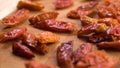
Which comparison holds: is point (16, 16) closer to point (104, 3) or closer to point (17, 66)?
point (17, 66)

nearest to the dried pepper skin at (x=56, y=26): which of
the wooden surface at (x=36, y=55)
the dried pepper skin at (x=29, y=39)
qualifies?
the wooden surface at (x=36, y=55)

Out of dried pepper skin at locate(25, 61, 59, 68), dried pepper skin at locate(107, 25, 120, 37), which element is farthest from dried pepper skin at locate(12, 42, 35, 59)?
dried pepper skin at locate(107, 25, 120, 37)

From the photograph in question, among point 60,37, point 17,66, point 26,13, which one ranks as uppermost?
point 26,13

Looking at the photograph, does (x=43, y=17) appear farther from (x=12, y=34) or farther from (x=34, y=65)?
(x=34, y=65)

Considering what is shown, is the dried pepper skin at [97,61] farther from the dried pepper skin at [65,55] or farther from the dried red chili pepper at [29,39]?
the dried red chili pepper at [29,39]

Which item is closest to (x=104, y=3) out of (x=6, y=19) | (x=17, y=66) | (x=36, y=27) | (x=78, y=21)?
(x=78, y=21)
